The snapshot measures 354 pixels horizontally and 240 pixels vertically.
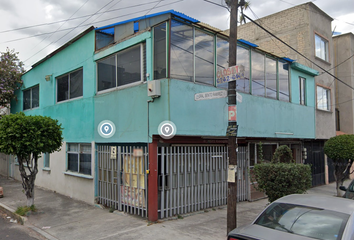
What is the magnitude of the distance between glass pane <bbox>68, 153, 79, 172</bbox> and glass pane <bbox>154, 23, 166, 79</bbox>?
5456mm

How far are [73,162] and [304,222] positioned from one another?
9.47 m

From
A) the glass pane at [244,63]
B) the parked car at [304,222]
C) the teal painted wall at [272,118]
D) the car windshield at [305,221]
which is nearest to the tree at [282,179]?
the parked car at [304,222]

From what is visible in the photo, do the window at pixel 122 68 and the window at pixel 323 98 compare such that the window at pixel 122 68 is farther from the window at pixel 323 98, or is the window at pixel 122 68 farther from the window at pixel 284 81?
the window at pixel 323 98

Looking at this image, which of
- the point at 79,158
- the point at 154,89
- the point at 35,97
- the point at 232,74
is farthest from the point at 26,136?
the point at 35,97

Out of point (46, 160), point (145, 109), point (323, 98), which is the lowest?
point (46, 160)

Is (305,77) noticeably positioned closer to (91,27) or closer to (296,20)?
(296,20)

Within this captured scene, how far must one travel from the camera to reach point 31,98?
15.4m

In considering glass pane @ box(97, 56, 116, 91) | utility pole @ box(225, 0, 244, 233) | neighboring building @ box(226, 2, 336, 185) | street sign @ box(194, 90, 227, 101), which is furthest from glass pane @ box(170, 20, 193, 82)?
neighboring building @ box(226, 2, 336, 185)

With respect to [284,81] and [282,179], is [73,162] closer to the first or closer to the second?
[282,179]

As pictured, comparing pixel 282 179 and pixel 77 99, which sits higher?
pixel 77 99

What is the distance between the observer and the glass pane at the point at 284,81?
12.4 m

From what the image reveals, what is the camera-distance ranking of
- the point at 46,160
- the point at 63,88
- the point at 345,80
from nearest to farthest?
the point at 63,88, the point at 46,160, the point at 345,80

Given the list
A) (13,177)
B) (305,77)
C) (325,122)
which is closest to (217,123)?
(305,77)

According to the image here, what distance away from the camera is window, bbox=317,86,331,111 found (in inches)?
602
